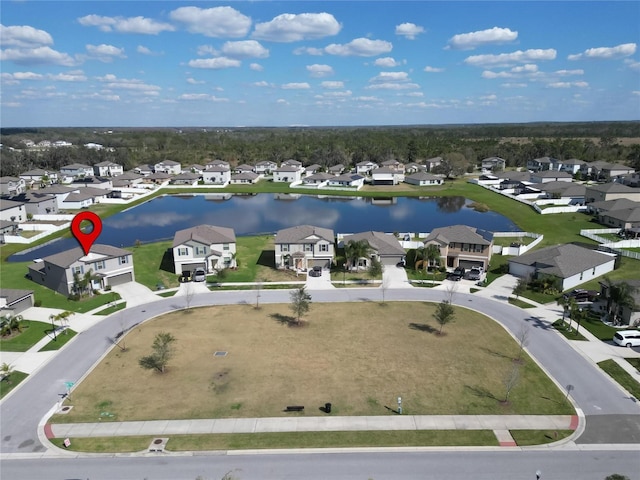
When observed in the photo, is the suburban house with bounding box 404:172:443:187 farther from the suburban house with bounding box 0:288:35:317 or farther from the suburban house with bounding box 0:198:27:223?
the suburban house with bounding box 0:288:35:317

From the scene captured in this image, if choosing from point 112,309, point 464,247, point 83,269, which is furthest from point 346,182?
point 112,309

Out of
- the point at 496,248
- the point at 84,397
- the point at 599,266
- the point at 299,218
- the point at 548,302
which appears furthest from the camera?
the point at 299,218

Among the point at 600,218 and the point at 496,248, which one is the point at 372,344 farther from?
the point at 600,218

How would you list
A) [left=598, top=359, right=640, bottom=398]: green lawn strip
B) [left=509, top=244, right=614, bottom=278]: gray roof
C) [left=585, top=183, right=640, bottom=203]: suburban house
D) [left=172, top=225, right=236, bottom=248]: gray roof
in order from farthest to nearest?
[left=585, top=183, right=640, bottom=203]: suburban house < [left=172, top=225, right=236, bottom=248]: gray roof < [left=509, top=244, right=614, bottom=278]: gray roof < [left=598, top=359, right=640, bottom=398]: green lawn strip

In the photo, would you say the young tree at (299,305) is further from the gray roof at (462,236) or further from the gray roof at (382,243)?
the gray roof at (462,236)

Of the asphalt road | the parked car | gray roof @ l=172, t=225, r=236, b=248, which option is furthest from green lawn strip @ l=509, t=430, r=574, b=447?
gray roof @ l=172, t=225, r=236, b=248

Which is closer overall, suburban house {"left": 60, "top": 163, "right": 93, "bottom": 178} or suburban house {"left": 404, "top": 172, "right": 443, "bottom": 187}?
suburban house {"left": 404, "top": 172, "right": 443, "bottom": 187}

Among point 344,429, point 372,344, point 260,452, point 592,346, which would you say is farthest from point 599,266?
point 260,452
